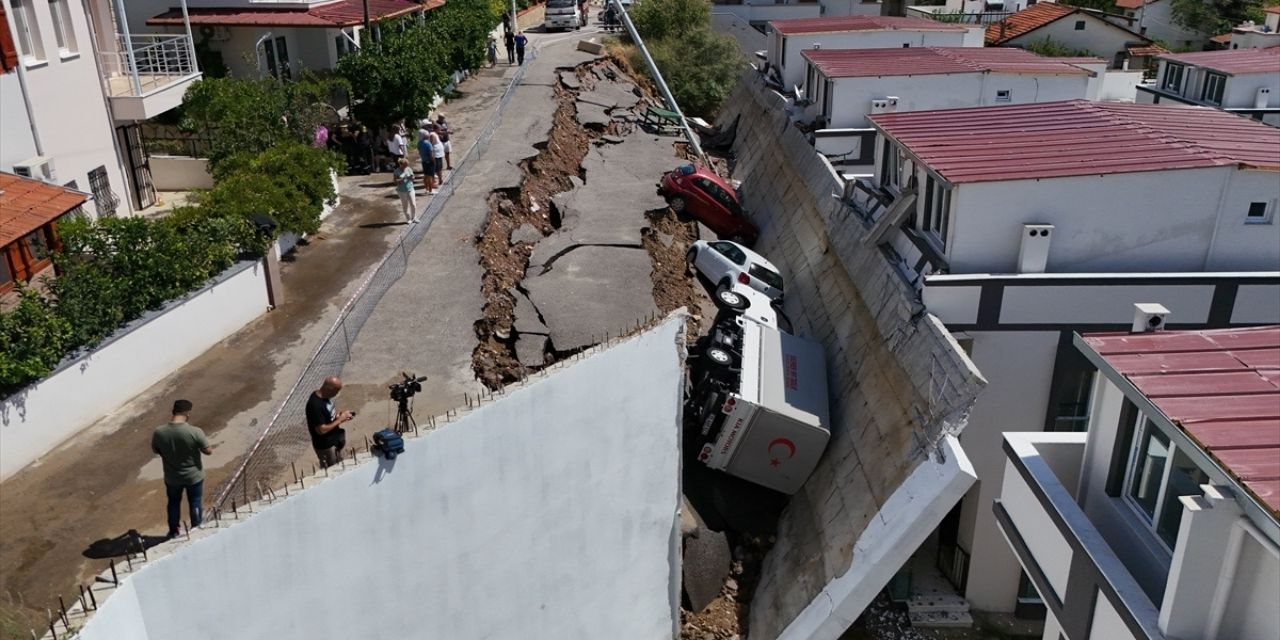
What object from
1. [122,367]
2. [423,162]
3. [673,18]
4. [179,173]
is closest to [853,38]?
[673,18]

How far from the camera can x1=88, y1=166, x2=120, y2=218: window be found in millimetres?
18359

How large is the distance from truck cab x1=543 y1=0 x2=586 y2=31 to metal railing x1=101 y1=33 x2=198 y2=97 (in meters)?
29.0

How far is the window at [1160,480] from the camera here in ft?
21.4

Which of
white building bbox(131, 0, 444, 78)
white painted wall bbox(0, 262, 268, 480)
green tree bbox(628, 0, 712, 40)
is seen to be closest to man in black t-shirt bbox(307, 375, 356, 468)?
white painted wall bbox(0, 262, 268, 480)

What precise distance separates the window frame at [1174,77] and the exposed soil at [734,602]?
21.8m

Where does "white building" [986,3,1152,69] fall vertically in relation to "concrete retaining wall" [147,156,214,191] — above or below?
above

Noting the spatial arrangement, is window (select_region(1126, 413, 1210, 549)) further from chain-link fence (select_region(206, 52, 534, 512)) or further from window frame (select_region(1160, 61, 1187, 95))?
window frame (select_region(1160, 61, 1187, 95))

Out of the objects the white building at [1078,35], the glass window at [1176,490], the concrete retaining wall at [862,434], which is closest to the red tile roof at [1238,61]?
the concrete retaining wall at [862,434]

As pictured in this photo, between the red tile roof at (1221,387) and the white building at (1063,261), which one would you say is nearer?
the red tile roof at (1221,387)

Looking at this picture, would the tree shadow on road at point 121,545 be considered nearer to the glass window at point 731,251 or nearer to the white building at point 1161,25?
the glass window at point 731,251

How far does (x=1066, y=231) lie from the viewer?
12344 mm

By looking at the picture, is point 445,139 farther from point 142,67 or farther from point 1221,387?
point 1221,387

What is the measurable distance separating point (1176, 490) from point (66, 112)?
1933cm

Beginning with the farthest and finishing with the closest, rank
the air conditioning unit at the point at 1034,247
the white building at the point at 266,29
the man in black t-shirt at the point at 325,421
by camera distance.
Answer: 1. the white building at the point at 266,29
2. the air conditioning unit at the point at 1034,247
3. the man in black t-shirt at the point at 325,421
